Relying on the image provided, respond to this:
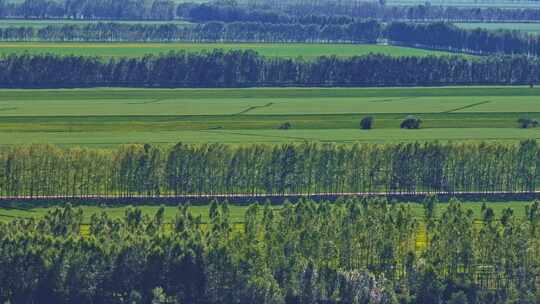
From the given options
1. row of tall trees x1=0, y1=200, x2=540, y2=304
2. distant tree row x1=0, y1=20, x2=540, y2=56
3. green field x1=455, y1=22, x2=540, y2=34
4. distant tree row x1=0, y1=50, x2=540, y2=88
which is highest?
green field x1=455, y1=22, x2=540, y2=34

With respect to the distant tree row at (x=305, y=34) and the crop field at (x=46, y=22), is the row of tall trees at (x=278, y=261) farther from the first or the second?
the crop field at (x=46, y=22)

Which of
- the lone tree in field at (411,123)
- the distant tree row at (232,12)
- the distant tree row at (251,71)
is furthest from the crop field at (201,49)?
the lone tree in field at (411,123)

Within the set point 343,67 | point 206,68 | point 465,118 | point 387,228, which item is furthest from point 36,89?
point 387,228

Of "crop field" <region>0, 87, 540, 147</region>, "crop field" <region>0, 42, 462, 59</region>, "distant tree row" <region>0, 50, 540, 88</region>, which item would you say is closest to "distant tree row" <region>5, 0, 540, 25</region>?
"crop field" <region>0, 42, 462, 59</region>

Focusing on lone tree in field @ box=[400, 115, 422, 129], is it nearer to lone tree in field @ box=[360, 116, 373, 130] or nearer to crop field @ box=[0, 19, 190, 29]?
lone tree in field @ box=[360, 116, 373, 130]

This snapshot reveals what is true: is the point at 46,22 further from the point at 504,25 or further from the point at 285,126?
the point at 285,126

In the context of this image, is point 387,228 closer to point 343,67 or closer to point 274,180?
point 274,180
